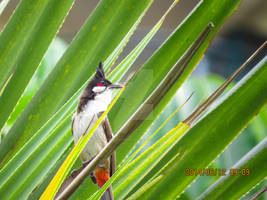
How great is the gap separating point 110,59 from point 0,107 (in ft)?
0.48

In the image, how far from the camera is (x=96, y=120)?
360 millimetres

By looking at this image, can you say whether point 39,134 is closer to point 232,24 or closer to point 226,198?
point 226,198

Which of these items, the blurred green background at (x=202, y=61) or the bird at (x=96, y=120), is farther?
the blurred green background at (x=202, y=61)

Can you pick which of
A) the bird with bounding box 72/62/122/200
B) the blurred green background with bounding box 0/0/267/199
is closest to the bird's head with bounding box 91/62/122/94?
the bird with bounding box 72/62/122/200

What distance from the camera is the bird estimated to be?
14.1 inches

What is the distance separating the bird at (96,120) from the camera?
359 mm

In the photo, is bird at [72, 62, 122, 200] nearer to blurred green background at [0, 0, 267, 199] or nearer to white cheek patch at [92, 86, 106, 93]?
white cheek patch at [92, 86, 106, 93]

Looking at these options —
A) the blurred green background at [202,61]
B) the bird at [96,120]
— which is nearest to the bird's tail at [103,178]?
the bird at [96,120]

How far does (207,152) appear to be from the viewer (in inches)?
14.0

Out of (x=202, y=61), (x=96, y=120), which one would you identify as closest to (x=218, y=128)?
(x=96, y=120)

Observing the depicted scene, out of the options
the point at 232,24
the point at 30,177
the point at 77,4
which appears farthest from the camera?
the point at 232,24

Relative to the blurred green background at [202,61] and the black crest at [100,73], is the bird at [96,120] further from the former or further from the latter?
the blurred green background at [202,61]

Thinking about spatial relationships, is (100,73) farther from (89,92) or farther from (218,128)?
(218,128)

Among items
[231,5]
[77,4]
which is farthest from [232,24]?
[231,5]
